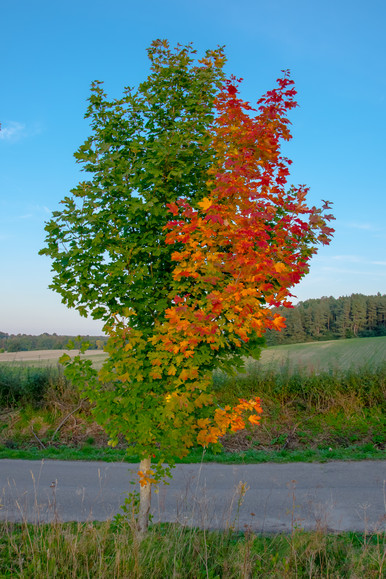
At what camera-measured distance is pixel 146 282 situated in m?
4.34

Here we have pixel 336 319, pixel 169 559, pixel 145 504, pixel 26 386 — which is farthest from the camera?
pixel 336 319

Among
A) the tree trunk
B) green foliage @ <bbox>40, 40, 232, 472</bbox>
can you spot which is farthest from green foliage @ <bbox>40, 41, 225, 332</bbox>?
the tree trunk

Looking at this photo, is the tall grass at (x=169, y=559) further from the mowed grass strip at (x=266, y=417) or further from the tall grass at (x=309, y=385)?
the tall grass at (x=309, y=385)

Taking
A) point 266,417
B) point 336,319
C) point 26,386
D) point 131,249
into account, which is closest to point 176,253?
point 131,249

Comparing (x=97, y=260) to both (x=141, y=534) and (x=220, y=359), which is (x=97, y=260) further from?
(x=141, y=534)

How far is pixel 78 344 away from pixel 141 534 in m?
2.05

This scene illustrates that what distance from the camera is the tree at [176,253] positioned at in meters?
3.84

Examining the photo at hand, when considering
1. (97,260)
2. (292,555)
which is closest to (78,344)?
(97,260)

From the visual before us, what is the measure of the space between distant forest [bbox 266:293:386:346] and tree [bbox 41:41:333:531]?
20.7 meters

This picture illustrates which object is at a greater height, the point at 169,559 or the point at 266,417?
the point at 169,559

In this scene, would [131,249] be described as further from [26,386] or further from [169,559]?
[26,386]

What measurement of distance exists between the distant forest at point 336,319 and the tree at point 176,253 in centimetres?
2068

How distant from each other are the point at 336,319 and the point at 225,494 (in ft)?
66.5

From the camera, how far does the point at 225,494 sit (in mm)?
6680
